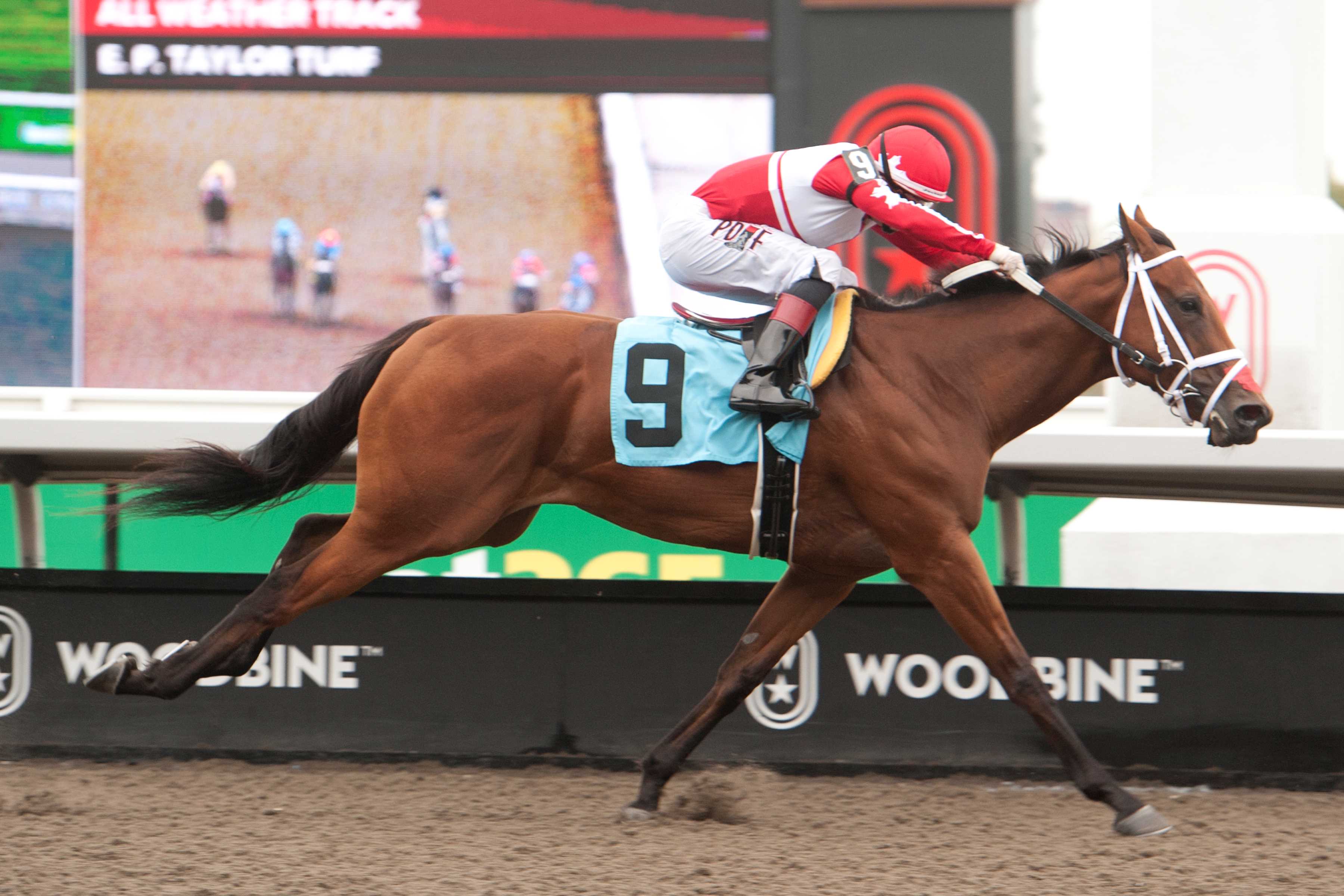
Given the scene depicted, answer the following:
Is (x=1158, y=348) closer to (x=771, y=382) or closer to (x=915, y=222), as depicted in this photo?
(x=915, y=222)

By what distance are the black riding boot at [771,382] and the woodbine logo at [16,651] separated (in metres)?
2.66

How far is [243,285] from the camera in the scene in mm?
8680

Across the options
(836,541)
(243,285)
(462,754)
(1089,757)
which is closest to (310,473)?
(462,754)

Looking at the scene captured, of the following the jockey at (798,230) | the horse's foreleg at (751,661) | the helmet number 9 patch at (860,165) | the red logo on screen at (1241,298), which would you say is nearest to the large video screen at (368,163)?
the red logo on screen at (1241,298)

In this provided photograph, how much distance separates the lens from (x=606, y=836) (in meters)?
3.96

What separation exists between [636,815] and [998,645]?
1.15m

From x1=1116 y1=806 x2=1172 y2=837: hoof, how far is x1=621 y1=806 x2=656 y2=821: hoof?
130cm

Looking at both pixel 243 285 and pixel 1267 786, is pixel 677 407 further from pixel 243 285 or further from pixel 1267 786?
pixel 243 285

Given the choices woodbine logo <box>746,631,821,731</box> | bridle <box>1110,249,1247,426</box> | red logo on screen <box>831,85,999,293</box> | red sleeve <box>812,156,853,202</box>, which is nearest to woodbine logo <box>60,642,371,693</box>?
woodbine logo <box>746,631,821,731</box>

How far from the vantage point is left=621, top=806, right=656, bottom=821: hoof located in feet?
13.5

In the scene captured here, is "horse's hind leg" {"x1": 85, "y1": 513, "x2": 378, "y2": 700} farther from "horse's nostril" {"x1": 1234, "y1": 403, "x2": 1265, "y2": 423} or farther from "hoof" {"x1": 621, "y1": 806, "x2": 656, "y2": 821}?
"horse's nostril" {"x1": 1234, "y1": 403, "x2": 1265, "y2": 423}

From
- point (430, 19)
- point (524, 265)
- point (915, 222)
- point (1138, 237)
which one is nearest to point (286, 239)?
point (524, 265)

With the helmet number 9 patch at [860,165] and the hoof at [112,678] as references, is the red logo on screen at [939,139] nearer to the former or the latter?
the helmet number 9 patch at [860,165]

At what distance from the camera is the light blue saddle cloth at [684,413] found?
3932 millimetres
